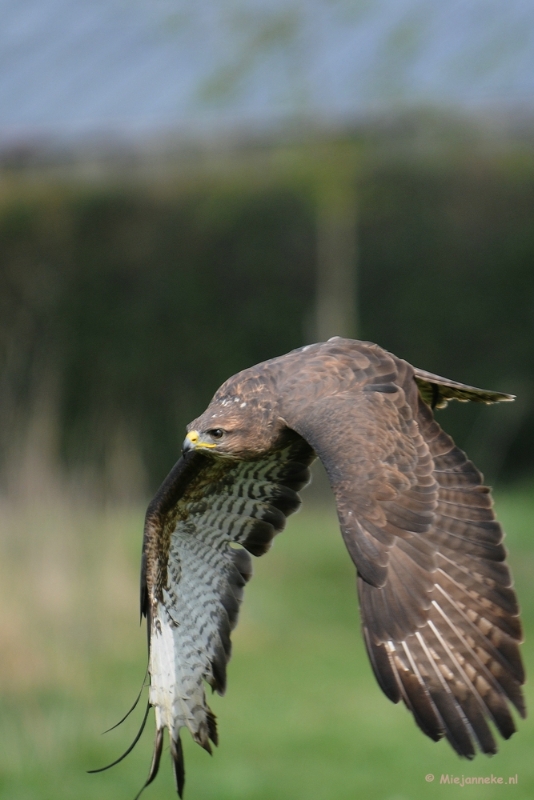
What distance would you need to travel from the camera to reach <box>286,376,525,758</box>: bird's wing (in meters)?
3.88

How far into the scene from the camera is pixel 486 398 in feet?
16.6

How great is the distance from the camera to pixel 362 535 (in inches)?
158

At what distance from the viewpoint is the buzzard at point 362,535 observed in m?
3.93

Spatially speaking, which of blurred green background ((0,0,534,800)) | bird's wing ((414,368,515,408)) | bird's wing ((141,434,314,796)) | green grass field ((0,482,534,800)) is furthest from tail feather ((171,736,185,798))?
blurred green background ((0,0,534,800))

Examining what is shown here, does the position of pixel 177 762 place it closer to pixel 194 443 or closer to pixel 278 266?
pixel 194 443

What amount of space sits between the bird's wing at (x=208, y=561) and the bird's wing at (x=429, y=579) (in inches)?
40.2

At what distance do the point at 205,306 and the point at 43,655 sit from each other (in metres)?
6.59

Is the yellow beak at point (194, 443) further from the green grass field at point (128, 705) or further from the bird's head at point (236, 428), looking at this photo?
the green grass field at point (128, 705)

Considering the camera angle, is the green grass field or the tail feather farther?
the green grass field

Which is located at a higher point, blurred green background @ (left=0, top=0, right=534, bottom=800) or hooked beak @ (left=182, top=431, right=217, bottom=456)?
hooked beak @ (left=182, top=431, right=217, bottom=456)

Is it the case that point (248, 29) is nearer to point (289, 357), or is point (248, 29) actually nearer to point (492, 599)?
point (289, 357)

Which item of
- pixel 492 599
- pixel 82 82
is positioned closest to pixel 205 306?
pixel 82 82

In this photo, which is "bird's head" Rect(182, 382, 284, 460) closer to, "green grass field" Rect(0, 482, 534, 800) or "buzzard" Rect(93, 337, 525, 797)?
"buzzard" Rect(93, 337, 525, 797)

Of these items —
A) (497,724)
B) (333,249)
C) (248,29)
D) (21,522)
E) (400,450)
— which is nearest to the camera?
(497,724)
